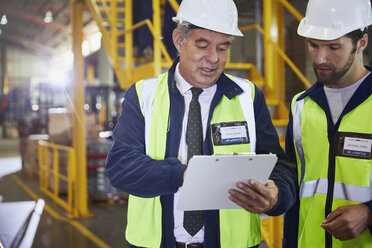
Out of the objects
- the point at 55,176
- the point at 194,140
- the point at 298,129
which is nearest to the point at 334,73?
the point at 298,129

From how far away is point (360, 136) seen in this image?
2.06m

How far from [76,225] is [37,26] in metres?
22.6

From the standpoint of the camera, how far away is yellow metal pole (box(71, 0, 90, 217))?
7.47m

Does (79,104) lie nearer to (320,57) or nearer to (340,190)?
(320,57)

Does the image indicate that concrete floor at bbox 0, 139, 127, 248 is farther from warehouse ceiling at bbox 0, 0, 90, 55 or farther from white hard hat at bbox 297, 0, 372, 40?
warehouse ceiling at bbox 0, 0, 90, 55

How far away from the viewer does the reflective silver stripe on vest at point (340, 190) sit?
2.06 metres

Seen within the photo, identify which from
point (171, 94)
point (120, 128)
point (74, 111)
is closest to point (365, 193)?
point (171, 94)

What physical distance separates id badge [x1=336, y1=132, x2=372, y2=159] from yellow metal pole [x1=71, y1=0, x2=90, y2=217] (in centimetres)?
589

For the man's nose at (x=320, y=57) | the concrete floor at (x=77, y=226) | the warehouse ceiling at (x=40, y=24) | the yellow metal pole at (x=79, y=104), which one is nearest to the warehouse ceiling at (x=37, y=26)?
the warehouse ceiling at (x=40, y=24)

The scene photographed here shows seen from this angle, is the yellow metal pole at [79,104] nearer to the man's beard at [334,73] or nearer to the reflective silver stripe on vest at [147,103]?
the reflective silver stripe on vest at [147,103]

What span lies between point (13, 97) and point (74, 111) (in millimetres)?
22114

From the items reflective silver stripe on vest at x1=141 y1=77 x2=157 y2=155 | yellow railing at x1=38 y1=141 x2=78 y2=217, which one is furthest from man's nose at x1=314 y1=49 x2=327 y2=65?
yellow railing at x1=38 y1=141 x2=78 y2=217

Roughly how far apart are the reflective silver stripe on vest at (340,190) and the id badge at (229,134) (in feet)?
1.35

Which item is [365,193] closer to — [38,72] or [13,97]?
[13,97]
